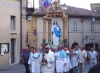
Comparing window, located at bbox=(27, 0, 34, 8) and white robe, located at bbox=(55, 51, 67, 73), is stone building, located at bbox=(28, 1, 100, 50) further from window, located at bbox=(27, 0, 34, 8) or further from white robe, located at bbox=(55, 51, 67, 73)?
white robe, located at bbox=(55, 51, 67, 73)

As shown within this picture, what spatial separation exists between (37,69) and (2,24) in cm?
897

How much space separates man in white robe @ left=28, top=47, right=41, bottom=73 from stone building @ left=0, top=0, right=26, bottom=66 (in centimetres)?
784

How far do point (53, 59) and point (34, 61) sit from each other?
6.89ft

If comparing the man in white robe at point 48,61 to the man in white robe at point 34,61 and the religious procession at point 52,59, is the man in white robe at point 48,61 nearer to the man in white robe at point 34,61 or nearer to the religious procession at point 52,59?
the religious procession at point 52,59

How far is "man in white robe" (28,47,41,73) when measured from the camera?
1612 cm

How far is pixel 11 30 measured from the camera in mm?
26234

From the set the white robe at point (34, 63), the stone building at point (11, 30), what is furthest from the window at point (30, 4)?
the white robe at point (34, 63)

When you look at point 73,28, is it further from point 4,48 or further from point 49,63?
point 49,63

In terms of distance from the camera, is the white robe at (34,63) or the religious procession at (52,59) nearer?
the religious procession at (52,59)

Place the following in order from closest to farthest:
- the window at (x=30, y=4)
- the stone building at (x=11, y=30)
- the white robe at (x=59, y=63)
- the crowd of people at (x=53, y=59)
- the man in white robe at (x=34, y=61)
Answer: the crowd of people at (x=53, y=59) < the white robe at (x=59, y=63) < the man in white robe at (x=34, y=61) < the stone building at (x=11, y=30) < the window at (x=30, y=4)

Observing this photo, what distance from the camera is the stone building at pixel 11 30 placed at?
24.5 metres

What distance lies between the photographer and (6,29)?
2516cm

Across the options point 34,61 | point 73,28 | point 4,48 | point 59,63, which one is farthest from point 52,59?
point 73,28

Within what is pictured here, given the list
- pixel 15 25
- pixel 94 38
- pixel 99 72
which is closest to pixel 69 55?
pixel 15 25
